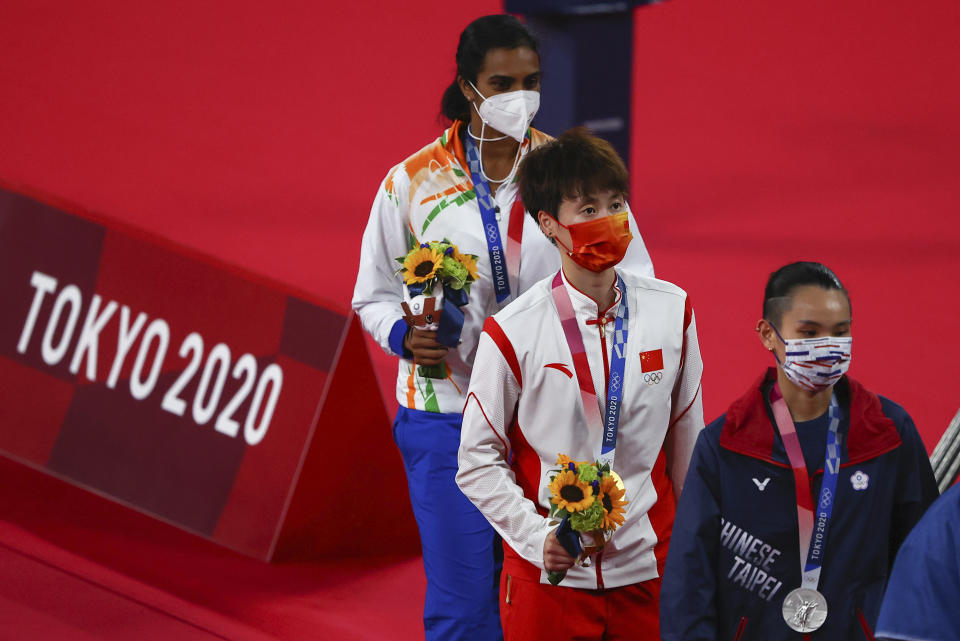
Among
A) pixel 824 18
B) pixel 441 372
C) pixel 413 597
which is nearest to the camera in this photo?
pixel 441 372

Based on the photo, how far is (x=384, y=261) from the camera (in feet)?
14.0

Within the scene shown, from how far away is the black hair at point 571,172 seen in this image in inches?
135

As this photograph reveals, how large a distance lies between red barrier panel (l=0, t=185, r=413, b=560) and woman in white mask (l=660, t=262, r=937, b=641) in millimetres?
2475

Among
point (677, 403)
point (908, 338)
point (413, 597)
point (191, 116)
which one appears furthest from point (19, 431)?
point (191, 116)

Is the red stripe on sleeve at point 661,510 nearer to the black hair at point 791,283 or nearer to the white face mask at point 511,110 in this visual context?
the black hair at point 791,283

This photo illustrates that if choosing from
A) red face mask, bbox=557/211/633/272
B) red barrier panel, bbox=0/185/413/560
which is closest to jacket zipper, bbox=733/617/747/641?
Answer: red face mask, bbox=557/211/633/272

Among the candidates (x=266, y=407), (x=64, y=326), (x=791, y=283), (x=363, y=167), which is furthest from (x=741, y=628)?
(x=363, y=167)

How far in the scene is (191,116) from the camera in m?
11.9

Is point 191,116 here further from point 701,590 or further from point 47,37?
point 701,590

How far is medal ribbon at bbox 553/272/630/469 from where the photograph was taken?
3.31 meters

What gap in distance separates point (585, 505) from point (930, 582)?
90 cm

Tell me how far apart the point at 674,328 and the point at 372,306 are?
3.81 feet

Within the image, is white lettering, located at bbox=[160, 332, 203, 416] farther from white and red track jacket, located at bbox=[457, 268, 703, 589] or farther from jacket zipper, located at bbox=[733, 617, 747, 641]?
jacket zipper, located at bbox=[733, 617, 747, 641]

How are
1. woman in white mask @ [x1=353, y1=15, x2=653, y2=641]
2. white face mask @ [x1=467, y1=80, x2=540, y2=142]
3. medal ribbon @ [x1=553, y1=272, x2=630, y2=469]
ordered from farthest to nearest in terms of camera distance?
1. white face mask @ [x1=467, y1=80, x2=540, y2=142]
2. woman in white mask @ [x1=353, y1=15, x2=653, y2=641]
3. medal ribbon @ [x1=553, y1=272, x2=630, y2=469]
